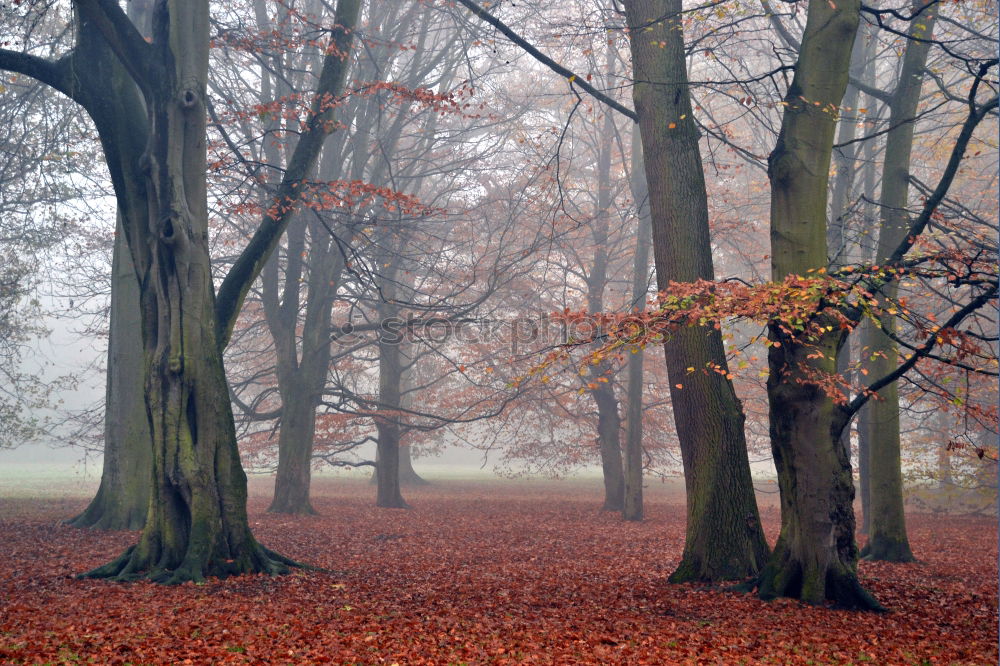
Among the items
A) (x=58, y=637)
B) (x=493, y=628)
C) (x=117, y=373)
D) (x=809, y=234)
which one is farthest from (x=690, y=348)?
(x=117, y=373)

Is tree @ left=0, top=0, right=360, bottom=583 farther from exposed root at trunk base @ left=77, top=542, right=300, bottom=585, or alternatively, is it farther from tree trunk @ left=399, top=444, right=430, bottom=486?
tree trunk @ left=399, top=444, right=430, bottom=486

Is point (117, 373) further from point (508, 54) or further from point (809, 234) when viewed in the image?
point (508, 54)

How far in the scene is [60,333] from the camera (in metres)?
67.1

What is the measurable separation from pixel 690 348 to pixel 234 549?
5.26 m

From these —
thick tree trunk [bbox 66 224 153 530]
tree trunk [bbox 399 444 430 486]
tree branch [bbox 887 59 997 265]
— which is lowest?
tree trunk [bbox 399 444 430 486]

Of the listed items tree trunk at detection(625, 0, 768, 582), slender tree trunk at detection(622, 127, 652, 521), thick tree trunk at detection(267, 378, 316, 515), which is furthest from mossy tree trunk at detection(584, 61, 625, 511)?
tree trunk at detection(625, 0, 768, 582)

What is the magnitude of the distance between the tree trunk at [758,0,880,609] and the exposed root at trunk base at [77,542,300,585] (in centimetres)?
514

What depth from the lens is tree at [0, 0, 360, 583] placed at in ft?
26.6

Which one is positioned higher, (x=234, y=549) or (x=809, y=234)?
(x=809, y=234)

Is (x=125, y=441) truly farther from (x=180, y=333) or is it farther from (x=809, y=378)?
(x=809, y=378)

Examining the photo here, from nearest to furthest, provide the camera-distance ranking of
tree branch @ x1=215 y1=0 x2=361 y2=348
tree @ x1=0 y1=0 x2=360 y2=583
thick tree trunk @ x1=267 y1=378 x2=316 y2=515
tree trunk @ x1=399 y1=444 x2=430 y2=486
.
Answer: tree @ x1=0 y1=0 x2=360 y2=583 < tree branch @ x1=215 y1=0 x2=361 y2=348 < thick tree trunk @ x1=267 y1=378 x2=316 y2=515 < tree trunk @ x1=399 y1=444 x2=430 y2=486

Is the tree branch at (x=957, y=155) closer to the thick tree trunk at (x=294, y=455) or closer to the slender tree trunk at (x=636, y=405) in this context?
the slender tree trunk at (x=636, y=405)

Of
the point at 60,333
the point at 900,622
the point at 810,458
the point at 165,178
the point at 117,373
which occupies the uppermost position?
the point at 60,333

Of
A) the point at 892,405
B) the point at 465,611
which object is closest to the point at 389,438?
the point at 892,405
